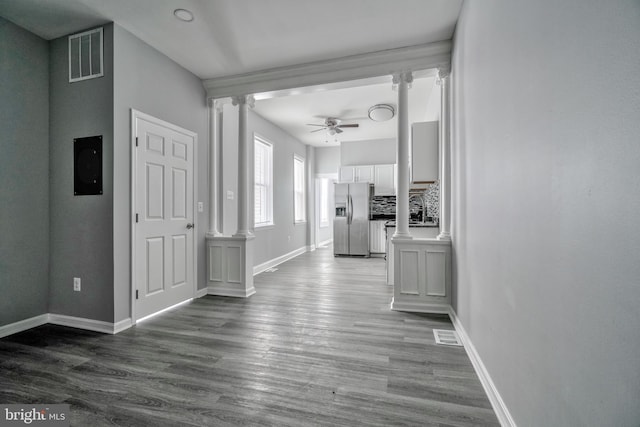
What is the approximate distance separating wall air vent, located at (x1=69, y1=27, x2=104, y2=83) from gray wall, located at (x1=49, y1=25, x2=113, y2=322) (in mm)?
57

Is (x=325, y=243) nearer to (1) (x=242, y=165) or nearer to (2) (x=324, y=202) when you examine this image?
(2) (x=324, y=202)

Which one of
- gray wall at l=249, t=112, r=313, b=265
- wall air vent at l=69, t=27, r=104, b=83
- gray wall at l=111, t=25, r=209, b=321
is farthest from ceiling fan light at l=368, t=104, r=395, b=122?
wall air vent at l=69, t=27, r=104, b=83

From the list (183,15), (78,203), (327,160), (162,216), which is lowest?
(162,216)

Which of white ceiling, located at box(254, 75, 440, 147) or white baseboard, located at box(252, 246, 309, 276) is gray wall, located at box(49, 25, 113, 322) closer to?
white ceiling, located at box(254, 75, 440, 147)

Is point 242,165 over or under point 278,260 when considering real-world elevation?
over

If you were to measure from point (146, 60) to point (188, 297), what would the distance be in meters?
2.69

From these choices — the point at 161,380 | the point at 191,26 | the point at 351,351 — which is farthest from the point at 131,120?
the point at 351,351

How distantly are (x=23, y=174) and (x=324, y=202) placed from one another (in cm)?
804

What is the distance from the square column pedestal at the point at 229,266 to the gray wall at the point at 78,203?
1324mm

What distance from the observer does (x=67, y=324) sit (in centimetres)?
295

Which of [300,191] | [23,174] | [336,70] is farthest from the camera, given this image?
[300,191]

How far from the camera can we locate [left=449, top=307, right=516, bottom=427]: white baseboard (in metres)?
1.51

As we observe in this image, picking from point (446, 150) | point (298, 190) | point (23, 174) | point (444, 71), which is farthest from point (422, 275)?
point (298, 190)

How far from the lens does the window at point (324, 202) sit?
10049 mm
